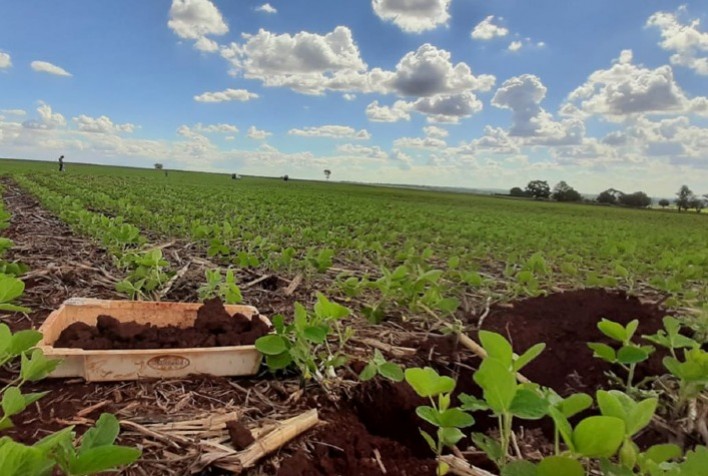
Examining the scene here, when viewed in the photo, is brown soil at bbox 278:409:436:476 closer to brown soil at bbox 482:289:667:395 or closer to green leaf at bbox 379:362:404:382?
green leaf at bbox 379:362:404:382

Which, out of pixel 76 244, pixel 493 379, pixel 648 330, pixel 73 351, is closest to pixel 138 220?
pixel 76 244

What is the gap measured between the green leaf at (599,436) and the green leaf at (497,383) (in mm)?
157

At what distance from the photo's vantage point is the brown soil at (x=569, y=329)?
2.23m

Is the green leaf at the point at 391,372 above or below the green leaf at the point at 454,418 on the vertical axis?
below

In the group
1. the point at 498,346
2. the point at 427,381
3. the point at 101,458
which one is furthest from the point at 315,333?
the point at 101,458

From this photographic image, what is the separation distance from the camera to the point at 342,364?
2137 millimetres

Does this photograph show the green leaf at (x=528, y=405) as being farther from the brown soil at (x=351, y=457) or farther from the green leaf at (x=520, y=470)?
the brown soil at (x=351, y=457)

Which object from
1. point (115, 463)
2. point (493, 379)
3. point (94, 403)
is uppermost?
point (493, 379)

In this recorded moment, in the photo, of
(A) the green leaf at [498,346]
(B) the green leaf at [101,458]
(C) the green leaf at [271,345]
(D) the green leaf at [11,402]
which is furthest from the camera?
(C) the green leaf at [271,345]

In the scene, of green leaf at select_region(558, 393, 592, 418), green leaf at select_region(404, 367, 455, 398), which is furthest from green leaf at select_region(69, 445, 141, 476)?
green leaf at select_region(558, 393, 592, 418)

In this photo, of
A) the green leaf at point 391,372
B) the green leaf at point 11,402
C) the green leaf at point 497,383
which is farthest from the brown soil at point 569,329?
the green leaf at point 11,402

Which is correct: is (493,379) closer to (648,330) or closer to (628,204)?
(648,330)

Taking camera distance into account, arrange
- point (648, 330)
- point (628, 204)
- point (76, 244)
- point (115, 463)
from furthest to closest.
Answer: point (628, 204)
point (76, 244)
point (648, 330)
point (115, 463)

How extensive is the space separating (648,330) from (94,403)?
8.77ft
